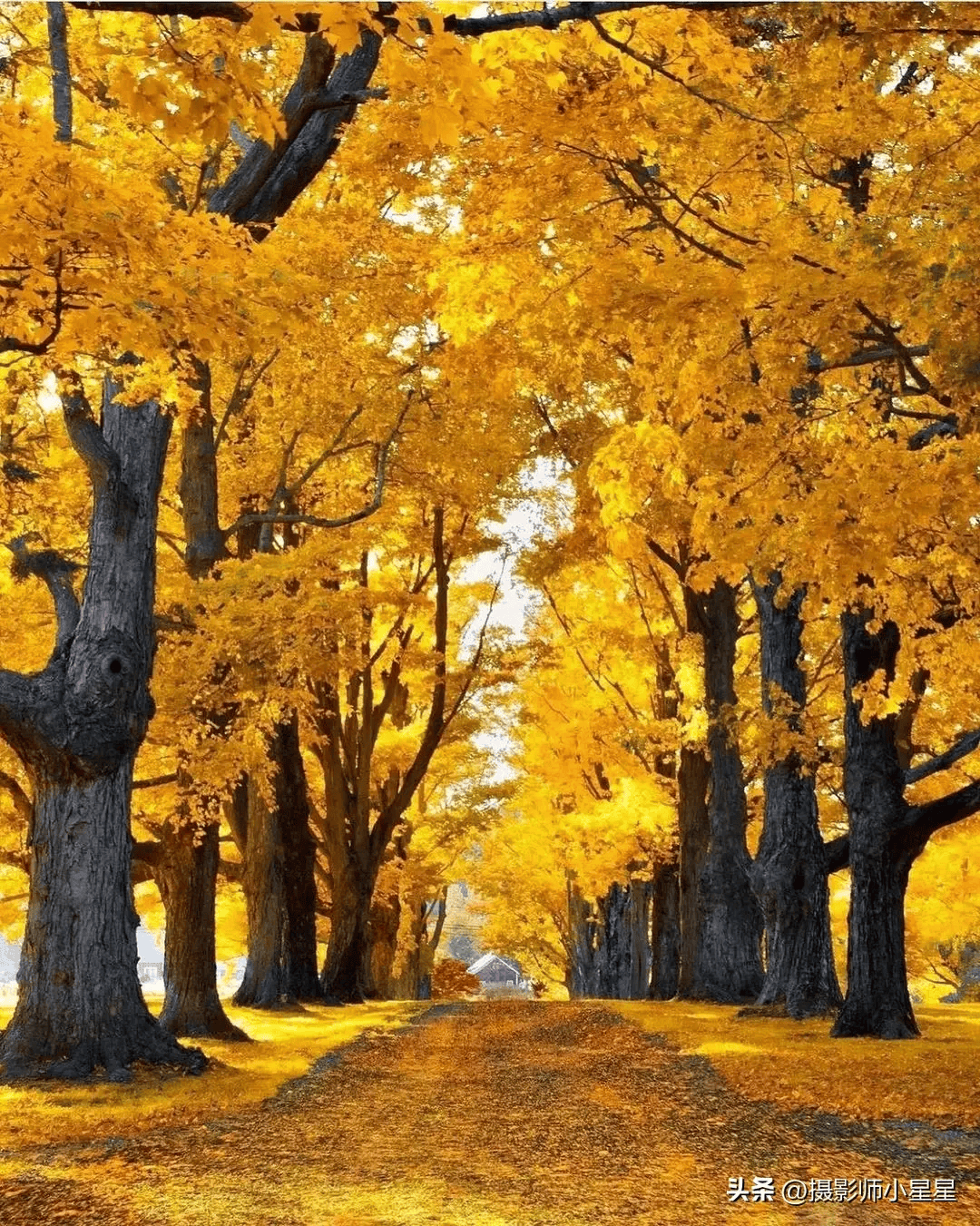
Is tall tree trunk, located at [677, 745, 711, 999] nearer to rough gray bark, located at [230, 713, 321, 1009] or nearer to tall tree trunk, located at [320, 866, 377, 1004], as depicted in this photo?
tall tree trunk, located at [320, 866, 377, 1004]

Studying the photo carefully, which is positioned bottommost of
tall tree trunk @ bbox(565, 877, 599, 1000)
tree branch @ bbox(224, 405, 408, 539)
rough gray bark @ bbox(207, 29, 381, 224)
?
tall tree trunk @ bbox(565, 877, 599, 1000)

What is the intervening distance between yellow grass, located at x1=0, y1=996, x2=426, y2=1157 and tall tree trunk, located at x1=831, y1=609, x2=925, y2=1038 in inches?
206

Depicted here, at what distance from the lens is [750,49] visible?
8.47 meters

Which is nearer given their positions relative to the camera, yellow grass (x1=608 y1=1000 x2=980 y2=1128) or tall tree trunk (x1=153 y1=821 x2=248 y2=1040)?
yellow grass (x1=608 y1=1000 x2=980 y2=1128)

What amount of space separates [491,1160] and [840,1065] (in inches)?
178

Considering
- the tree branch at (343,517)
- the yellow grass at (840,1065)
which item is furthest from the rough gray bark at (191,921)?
the yellow grass at (840,1065)

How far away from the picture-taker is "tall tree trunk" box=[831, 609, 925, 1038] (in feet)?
39.3

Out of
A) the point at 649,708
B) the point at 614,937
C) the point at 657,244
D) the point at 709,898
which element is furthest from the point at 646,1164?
the point at 614,937

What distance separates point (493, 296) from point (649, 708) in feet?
56.8

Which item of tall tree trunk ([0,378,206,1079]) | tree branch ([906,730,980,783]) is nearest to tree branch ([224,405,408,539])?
tall tree trunk ([0,378,206,1079])

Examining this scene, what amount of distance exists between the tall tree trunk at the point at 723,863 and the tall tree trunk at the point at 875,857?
560cm

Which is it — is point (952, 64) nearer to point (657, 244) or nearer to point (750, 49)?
point (750, 49)

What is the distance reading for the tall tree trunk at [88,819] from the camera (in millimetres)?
9086

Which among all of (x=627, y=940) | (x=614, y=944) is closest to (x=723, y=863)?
(x=627, y=940)
